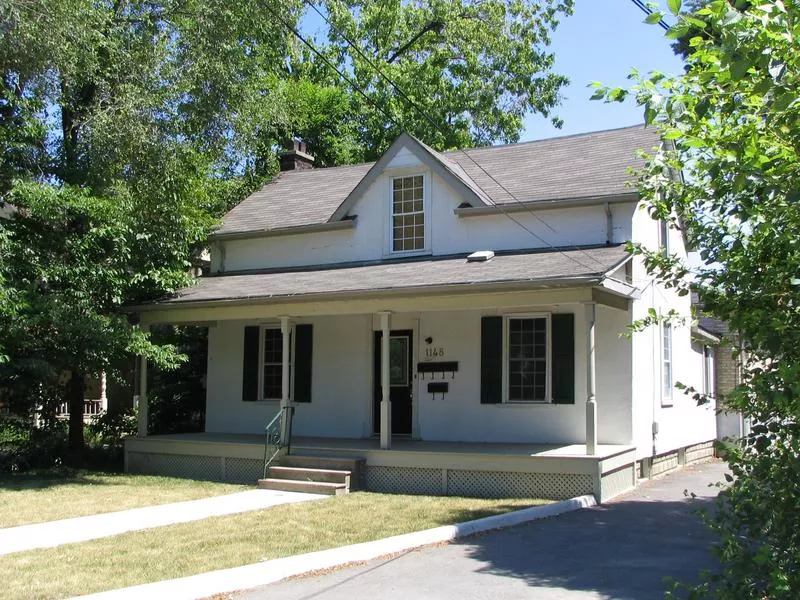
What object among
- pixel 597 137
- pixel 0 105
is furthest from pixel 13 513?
pixel 597 137

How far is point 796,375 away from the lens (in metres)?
3.45

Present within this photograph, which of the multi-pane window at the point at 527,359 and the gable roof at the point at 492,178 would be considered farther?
the gable roof at the point at 492,178

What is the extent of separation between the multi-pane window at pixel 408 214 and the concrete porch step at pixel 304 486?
213 inches

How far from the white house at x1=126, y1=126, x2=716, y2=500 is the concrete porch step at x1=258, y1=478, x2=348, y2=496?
78cm

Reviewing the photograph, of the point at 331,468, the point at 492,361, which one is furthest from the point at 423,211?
the point at 331,468

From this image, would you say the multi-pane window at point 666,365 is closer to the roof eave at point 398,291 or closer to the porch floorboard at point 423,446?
the porch floorboard at point 423,446

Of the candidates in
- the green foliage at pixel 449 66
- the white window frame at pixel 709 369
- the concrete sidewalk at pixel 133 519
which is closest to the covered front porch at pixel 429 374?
the concrete sidewalk at pixel 133 519

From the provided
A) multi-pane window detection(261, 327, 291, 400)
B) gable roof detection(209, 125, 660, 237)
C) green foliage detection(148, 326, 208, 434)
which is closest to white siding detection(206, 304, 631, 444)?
multi-pane window detection(261, 327, 291, 400)

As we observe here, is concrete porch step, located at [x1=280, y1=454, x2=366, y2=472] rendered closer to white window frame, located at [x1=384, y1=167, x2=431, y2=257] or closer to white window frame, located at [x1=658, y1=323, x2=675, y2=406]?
white window frame, located at [x1=384, y1=167, x2=431, y2=257]

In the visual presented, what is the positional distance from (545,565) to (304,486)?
593cm

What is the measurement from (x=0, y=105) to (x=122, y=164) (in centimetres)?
239

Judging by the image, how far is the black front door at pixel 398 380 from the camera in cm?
1599

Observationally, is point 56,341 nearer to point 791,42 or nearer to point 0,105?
point 0,105

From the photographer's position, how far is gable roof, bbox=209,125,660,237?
15.5 m
